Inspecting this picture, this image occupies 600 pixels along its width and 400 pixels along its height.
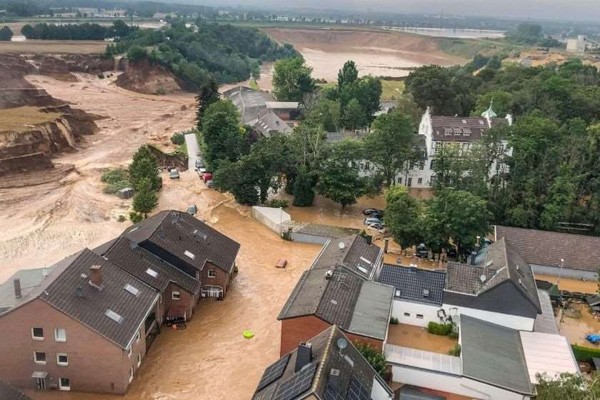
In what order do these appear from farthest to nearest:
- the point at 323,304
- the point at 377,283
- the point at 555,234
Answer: the point at 555,234, the point at 377,283, the point at 323,304

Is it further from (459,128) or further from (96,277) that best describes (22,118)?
(459,128)

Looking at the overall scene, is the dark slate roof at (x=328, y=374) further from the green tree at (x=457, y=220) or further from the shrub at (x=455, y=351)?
the green tree at (x=457, y=220)

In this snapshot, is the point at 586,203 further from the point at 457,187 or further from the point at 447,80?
the point at 447,80

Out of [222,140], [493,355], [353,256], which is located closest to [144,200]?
[222,140]

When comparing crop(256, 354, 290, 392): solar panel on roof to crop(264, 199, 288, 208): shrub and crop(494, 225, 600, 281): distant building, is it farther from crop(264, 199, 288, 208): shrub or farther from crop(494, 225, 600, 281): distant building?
crop(264, 199, 288, 208): shrub

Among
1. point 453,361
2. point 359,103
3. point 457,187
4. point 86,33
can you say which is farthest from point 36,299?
point 86,33

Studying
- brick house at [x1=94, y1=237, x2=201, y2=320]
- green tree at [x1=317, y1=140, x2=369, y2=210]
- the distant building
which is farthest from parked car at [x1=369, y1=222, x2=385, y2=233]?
brick house at [x1=94, y1=237, x2=201, y2=320]
